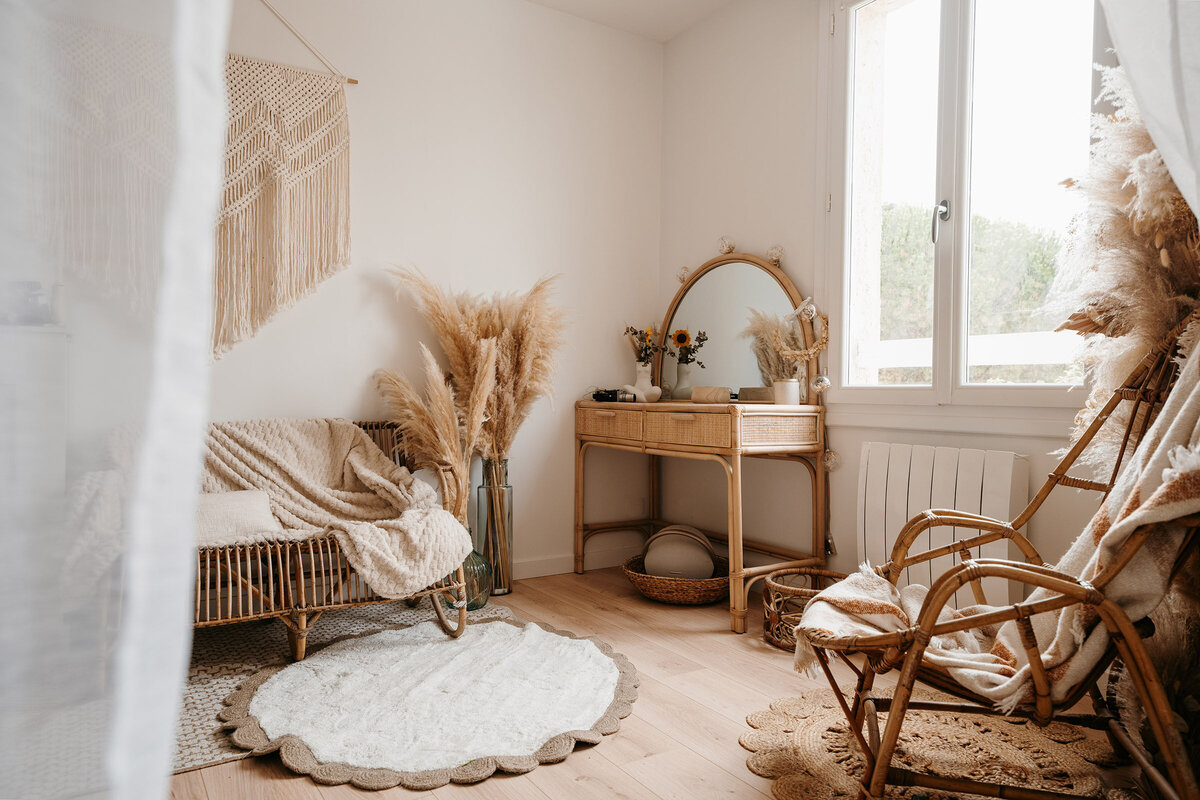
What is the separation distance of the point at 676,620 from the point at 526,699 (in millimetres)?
932

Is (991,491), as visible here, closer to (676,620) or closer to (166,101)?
(676,620)

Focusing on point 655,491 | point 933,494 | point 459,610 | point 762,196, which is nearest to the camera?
point 933,494

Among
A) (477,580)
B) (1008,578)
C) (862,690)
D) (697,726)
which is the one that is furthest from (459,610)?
(1008,578)

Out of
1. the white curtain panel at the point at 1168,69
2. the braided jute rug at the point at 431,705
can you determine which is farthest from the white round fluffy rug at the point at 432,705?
the white curtain panel at the point at 1168,69

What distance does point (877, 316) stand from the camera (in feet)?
9.50

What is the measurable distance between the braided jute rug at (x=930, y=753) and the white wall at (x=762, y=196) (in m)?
0.71

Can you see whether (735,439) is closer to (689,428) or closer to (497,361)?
(689,428)

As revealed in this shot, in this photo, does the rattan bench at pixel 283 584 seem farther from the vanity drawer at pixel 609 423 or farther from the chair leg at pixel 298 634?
the vanity drawer at pixel 609 423

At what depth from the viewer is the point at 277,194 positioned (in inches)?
115

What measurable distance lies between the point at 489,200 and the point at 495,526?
151 cm

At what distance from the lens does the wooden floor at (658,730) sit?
165 centimetres

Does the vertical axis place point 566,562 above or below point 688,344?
below

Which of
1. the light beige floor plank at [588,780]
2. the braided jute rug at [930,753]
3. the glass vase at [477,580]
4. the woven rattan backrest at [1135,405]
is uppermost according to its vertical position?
the woven rattan backrest at [1135,405]

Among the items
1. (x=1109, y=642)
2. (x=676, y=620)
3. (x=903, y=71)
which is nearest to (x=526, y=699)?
(x=676, y=620)
